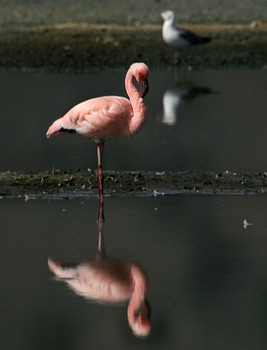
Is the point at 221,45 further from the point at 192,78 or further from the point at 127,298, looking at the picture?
the point at 127,298

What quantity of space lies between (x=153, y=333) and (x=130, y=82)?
16.5 ft

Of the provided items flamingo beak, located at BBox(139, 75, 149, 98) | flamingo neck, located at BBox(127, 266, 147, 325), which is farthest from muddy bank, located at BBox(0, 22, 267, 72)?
flamingo neck, located at BBox(127, 266, 147, 325)

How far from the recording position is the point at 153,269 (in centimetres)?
839

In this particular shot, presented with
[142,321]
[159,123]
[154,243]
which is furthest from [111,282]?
[159,123]

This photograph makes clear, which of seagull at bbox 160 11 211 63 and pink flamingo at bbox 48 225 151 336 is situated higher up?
seagull at bbox 160 11 211 63

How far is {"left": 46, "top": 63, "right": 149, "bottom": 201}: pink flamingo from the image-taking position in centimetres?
1141

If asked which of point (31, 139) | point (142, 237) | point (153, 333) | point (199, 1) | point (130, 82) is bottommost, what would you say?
point (153, 333)

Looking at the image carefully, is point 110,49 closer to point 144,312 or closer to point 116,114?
point 116,114

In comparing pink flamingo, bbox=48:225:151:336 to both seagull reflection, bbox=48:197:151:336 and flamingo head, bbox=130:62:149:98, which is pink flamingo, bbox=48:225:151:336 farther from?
flamingo head, bbox=130:62:149:98

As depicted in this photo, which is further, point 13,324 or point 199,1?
point 199,1

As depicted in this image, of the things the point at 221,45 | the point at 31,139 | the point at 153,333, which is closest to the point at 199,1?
the point at 221,45

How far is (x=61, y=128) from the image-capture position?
11867 millimetres

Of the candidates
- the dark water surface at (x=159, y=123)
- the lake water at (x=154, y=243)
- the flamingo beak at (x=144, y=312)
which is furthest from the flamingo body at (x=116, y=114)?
the flamingo beak at (x=144, y=312)

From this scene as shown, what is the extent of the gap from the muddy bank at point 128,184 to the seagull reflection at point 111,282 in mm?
2610
